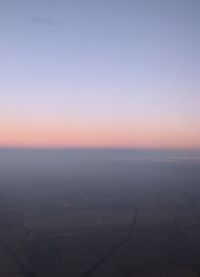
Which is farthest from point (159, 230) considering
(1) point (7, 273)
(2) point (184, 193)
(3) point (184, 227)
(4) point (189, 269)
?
(2) point (184, 193)

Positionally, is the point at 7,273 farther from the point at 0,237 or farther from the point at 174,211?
the point at 174,211

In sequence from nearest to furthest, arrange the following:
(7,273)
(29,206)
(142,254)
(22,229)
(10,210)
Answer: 1. (7,273)
2. (142,254)
3. (22,229)
4. (10,210)
5. (29,206)

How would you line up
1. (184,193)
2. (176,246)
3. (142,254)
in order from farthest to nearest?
(184,193), (176,246), (142,254)

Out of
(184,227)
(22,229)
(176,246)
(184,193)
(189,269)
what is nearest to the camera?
(189,269)

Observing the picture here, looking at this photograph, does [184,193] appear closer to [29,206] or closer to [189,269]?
[29,206]

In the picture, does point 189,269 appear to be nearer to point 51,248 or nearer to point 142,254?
point 142,254

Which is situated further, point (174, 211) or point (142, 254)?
point (174, 211)

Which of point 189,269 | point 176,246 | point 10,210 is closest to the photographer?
point 189,269

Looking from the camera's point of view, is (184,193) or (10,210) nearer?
(10,210)

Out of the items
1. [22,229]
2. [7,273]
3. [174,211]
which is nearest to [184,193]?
[174,211]
